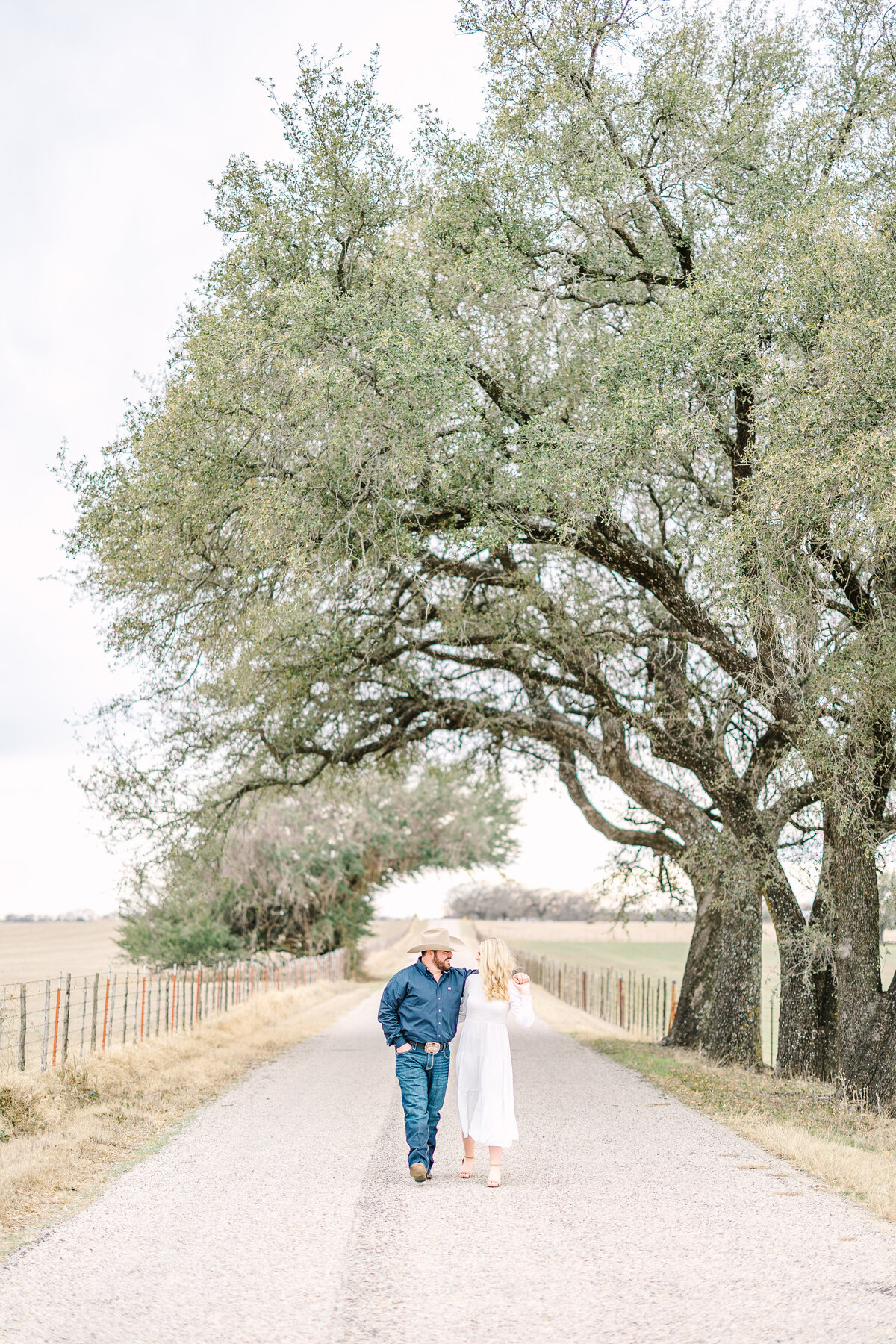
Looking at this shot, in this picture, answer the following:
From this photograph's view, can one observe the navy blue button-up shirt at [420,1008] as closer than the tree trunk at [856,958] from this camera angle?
Yes

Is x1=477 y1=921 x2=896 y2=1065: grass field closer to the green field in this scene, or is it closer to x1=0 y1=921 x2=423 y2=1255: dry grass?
the green field

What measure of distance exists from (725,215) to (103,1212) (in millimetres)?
12612

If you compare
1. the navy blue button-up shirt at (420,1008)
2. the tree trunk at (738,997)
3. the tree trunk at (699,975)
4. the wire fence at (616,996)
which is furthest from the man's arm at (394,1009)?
the wire fence at (616,996)

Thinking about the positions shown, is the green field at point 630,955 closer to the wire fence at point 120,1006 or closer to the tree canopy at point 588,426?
the wire fence at point 120,1006

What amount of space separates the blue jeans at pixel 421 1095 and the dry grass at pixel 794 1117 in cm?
261

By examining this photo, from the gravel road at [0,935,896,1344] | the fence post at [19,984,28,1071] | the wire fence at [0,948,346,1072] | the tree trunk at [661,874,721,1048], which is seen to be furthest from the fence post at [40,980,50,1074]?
the tree trunk at [661,874,721,1048]

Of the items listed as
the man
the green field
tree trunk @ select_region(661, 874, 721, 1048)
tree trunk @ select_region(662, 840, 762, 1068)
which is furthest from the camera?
the green field

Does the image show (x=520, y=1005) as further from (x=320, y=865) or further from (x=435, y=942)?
(x=320, y=865)

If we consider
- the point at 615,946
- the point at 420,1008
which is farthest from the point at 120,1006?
the point at 615,946

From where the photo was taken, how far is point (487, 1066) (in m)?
7.80

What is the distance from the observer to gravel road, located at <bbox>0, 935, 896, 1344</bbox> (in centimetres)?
488

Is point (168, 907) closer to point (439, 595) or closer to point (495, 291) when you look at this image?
point (439, 595)

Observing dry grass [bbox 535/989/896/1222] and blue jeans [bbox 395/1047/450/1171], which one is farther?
dry grass [bbox 535/989/896/1222]

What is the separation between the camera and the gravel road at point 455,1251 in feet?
16.0
